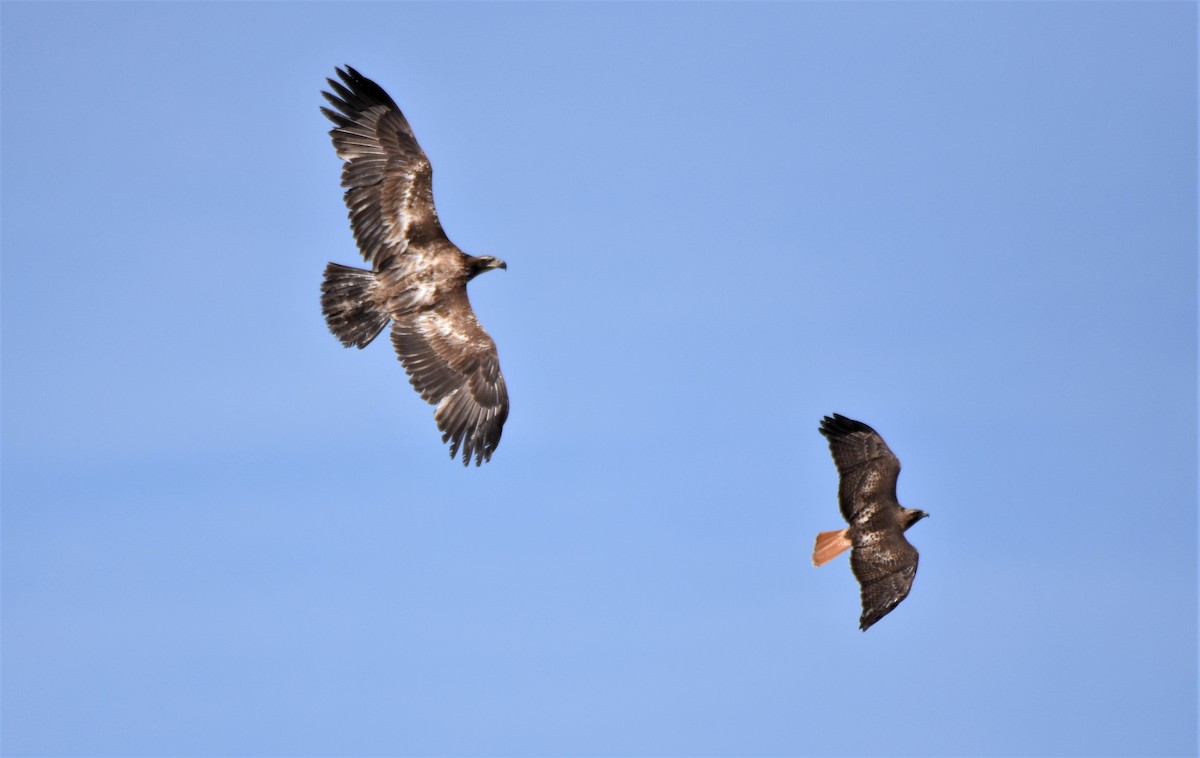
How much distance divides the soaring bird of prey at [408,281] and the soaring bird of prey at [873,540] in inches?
186

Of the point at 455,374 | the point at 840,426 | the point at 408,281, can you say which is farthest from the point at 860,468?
the point at 408,281

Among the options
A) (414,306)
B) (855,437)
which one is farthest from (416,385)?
(855,437)

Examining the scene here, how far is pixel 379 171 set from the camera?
1610 inches

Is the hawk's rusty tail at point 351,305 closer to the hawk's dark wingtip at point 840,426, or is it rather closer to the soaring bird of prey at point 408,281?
the soaring bird of prey at point 408,281

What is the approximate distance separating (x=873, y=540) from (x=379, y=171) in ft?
27.2

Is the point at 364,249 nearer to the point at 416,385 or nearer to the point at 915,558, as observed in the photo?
the point at 416,385

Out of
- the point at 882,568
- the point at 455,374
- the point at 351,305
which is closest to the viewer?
the point at 351,305

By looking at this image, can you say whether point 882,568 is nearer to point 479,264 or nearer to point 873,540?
point 873,540

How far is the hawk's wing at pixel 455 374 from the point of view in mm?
41312

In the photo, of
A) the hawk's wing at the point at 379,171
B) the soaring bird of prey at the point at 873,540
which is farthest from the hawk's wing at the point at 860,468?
the hawk's wing at the point at 379,171

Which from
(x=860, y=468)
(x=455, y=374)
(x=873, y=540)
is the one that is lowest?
(x=873, y=540)

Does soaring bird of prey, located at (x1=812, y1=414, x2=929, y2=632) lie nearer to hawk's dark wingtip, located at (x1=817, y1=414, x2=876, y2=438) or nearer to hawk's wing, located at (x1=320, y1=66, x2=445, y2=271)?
hawk's dark wingtip, located at (x1=817, y1=414, x2=876, y2=438)

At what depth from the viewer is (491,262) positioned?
41906 mm

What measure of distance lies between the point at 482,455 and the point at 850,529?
5.14 metres
